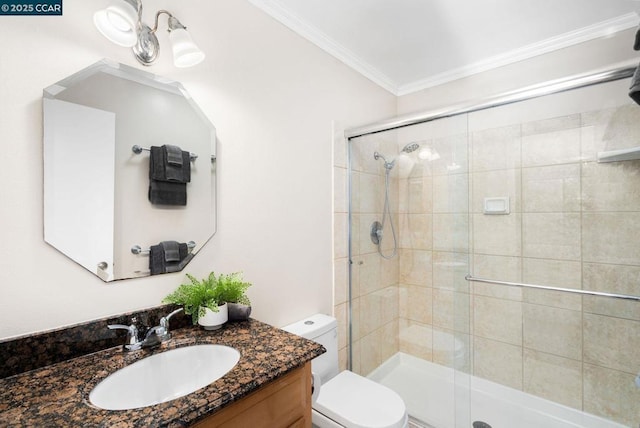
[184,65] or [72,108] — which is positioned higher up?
[184,65]

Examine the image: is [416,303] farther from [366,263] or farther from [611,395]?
[611,395]

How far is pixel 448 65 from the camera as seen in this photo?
2389mm

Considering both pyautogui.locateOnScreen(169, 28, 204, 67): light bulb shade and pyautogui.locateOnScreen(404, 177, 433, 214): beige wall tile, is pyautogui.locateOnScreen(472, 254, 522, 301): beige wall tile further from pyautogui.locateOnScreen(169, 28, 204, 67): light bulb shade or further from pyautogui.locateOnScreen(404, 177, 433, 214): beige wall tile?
pyautogui.locateOnScreen(169, 28, 204, 67): light bulb shade

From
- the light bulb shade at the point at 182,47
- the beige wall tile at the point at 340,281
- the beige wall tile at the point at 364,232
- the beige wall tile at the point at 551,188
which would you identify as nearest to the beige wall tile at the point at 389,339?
the beige wall tile at the point at 340,281

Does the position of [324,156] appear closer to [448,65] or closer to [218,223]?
[218,223]

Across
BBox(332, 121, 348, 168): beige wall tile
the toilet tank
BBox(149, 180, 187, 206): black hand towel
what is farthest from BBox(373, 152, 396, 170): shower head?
BBox(149, 180, 187, 206): black hand towel

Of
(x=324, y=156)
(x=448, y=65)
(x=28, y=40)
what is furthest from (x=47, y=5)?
(x=448, y=65)

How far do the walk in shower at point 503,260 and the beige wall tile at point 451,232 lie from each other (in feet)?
0.03

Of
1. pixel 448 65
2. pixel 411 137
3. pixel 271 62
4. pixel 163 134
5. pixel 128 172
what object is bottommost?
pixel 128 172

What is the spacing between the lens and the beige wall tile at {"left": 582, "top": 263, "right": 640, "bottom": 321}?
1660mm

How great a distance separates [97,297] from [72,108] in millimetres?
660

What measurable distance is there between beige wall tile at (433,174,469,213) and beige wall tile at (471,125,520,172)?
0.18 meters

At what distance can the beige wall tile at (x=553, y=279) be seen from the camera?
184cm

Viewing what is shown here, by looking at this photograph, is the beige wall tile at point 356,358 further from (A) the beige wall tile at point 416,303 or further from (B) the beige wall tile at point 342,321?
(A) the beige wall tile at point 416,303
